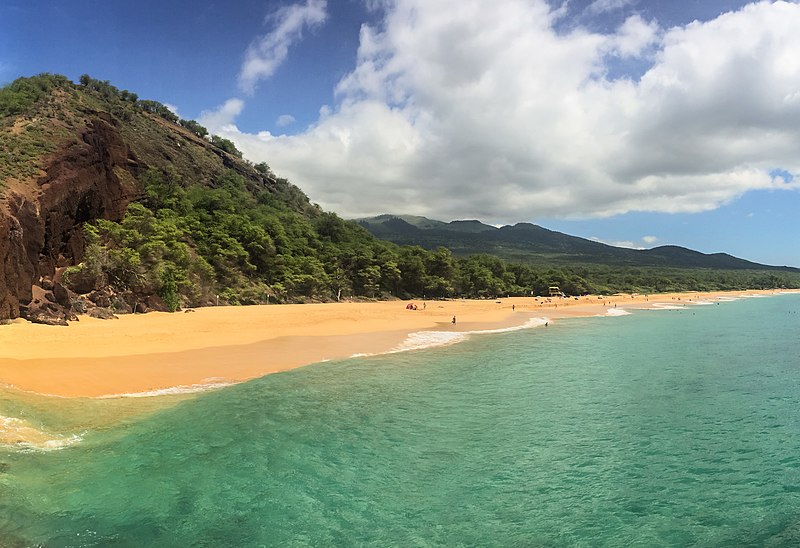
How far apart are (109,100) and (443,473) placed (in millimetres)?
111357

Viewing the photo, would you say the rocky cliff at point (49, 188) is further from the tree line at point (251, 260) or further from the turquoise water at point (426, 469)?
the turquoise water at point (426, 469)

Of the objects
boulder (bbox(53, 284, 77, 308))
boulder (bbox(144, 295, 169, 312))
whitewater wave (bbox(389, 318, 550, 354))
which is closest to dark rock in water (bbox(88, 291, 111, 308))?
boulder (bbox(53, 284, 77, 308))

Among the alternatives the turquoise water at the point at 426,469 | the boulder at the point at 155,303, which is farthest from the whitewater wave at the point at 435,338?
the boulder at the point at 155,303

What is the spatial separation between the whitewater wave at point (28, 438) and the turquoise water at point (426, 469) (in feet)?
1.08

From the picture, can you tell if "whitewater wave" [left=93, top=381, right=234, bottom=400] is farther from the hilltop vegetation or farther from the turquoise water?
the hilltop vegetation

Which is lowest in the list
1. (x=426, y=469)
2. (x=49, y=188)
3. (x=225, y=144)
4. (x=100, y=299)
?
(x=426, y=469)

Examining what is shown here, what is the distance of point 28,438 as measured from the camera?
1103 cm

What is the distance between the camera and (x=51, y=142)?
36094mm

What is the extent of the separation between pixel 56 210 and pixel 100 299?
7018 mm

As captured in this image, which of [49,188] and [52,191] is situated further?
[52,191]

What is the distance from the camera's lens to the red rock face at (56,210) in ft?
80.2

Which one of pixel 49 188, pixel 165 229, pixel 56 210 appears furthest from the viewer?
pixel 165 229

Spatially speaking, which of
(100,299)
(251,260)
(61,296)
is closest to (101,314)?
(61,296)

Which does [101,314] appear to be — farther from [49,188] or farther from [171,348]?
[171,348]
